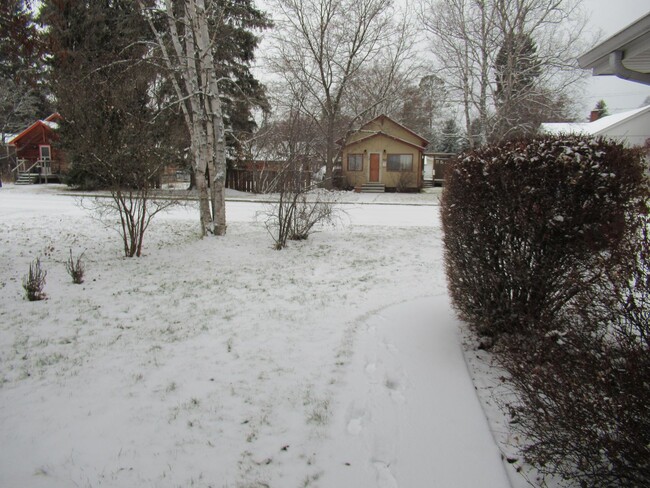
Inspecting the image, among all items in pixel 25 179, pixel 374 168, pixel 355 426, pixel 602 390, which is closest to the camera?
pixel 602 390

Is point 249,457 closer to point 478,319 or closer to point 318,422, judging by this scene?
point 318,422

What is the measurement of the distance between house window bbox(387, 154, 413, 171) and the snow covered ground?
903 inches

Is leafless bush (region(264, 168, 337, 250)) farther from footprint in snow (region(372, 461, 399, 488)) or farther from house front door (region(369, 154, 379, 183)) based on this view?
house front door (region(369, 154, 379, 183))

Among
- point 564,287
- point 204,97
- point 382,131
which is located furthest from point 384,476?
point 382,131

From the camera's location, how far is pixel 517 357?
2.58 meters

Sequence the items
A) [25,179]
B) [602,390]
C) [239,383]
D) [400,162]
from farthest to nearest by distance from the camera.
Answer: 1. [25,179]
2. [400,162]
3. [239,383]
4. [602,390]

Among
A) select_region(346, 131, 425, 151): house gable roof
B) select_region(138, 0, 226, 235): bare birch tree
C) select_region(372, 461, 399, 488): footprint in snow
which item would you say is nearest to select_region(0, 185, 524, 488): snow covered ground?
select_region(372, 461, 399, 488): footprint in snow

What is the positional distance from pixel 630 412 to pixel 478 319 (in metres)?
2.10

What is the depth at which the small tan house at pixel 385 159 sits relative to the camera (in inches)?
1136

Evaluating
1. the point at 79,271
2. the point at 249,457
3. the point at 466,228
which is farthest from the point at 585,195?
the point at 79,271

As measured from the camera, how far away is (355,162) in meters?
29.7

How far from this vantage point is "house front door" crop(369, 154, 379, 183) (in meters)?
29.3

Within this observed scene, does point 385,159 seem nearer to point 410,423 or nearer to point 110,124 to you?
point 110,124

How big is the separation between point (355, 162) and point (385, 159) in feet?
7.21
